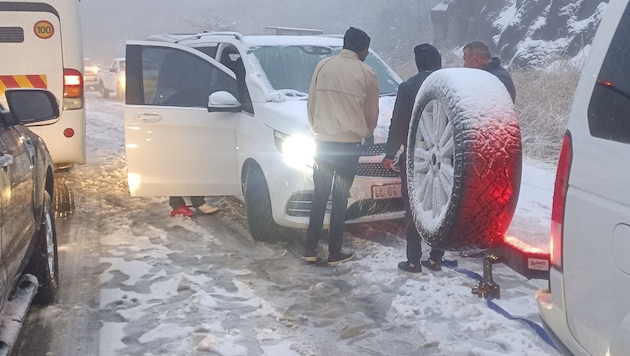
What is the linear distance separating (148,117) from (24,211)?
2.48 meters

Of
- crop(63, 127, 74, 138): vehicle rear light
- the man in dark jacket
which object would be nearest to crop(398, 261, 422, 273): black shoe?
the man in dark jacket

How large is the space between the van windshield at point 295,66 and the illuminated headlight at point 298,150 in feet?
2.89

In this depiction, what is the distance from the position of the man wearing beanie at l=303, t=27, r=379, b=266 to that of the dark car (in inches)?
75.5

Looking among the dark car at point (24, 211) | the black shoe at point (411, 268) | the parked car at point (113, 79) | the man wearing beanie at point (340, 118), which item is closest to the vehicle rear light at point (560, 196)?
the dark car at point (24, 211)

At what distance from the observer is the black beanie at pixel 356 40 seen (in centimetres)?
497

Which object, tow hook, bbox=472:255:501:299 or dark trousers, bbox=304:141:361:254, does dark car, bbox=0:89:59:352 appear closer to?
dark trousers, bbox=304:141:361:254

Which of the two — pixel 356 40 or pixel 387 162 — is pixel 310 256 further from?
pixel 356 40

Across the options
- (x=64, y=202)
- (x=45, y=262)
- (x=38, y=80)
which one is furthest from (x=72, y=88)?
(x=45, y=262)

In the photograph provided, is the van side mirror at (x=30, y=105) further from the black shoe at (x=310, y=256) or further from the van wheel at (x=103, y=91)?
the van wheel at (x=103, y=91)

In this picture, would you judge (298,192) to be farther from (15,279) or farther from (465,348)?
(15,279)

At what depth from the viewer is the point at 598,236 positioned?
1.99 metres

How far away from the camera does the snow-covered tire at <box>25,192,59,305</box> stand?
416cm

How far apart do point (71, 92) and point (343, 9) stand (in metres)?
56.3

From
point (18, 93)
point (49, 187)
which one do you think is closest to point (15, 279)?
point (18, 93)
